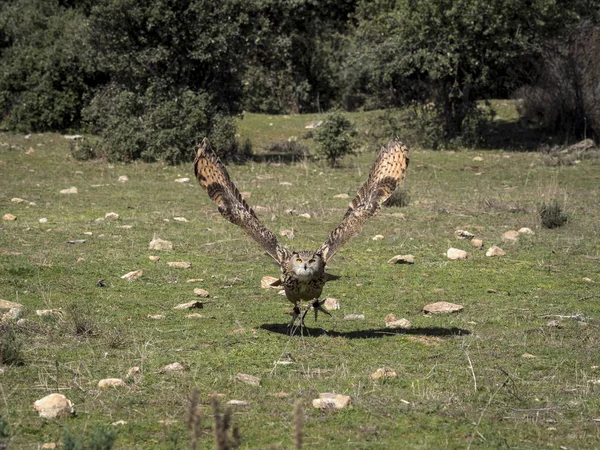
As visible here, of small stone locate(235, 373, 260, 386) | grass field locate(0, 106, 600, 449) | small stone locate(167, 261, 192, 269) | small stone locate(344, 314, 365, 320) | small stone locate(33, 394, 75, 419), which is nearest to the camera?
small stone locate(33, 394, 75, 419)

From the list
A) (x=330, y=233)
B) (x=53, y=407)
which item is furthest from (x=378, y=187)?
(x=53, y=407)

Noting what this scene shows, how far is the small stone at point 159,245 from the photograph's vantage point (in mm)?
14180

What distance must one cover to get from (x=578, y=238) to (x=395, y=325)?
6662 mm

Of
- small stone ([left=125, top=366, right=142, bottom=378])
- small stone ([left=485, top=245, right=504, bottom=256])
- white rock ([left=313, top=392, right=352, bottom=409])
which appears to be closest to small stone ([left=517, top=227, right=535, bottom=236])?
small stone ([left=485, top=245, right=504, bottom=256])

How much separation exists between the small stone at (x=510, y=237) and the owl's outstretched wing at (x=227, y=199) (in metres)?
6.88

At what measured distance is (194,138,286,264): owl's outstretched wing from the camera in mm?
9273

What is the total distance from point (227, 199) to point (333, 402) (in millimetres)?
3180

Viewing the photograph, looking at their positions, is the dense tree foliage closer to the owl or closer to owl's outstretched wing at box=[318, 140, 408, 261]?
the owl

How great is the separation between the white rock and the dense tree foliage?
17.6m

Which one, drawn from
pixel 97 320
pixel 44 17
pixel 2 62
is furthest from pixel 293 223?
pixel 44 17

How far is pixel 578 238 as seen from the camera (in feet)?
51.1

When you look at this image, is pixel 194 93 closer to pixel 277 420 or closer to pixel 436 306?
pixel 436 306

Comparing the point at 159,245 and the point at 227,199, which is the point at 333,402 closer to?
the point at 227,199

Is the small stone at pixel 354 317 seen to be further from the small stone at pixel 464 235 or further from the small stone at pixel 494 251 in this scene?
the small stone at pixel 464 235
